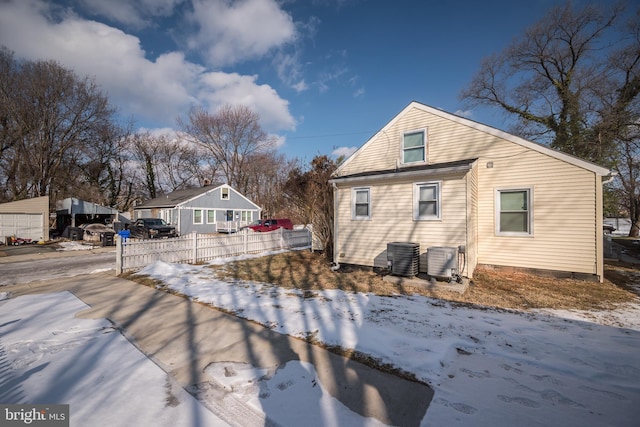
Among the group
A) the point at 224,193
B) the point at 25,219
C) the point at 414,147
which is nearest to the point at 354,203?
the point at 414,147

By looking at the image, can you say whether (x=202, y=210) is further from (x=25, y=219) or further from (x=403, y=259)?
(x=403, y=259)

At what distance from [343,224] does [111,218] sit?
1085 inches

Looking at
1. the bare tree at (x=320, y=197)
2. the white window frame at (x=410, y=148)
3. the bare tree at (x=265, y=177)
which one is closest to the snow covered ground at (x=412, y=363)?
the white window frame at (x=410, y=148)

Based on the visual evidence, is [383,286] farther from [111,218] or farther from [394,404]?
[111,218]

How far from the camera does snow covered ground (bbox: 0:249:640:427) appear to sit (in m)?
2.43

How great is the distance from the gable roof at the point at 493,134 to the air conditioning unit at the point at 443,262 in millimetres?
4182

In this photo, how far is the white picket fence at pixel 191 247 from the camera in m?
8.59

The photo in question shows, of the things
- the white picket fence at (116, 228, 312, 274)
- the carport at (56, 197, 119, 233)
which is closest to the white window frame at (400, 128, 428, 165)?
the white picket fence at (116, 228, 312, 274)

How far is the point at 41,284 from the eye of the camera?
747 centimetres

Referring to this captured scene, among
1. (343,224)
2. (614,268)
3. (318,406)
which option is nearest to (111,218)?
(343,224)

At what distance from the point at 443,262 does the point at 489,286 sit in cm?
129

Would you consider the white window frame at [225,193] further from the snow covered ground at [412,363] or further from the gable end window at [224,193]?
the snow covered ground at [412,363]
